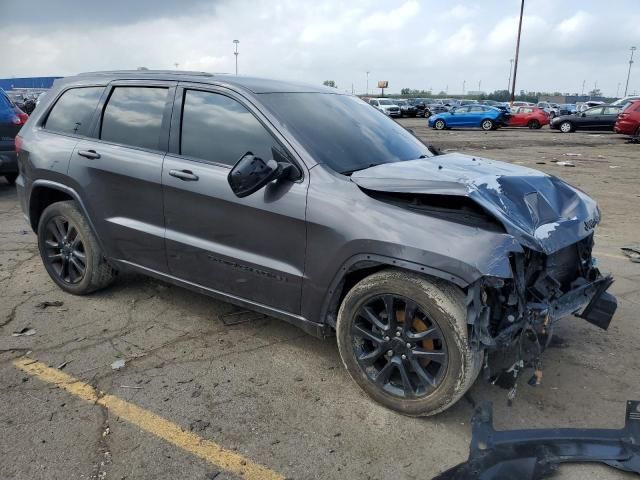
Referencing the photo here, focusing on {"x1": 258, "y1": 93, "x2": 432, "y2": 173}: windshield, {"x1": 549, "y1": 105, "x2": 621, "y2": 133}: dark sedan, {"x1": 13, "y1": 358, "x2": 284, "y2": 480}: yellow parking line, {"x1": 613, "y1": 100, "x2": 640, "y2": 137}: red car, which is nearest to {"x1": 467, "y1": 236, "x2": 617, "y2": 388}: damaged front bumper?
{"x1": 258, "y1": 93, "x2": 432, "y2": 173}: windshield

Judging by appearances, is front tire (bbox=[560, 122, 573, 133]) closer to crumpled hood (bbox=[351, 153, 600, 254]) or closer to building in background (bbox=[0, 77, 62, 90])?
crumpled hood (bbox=[351, 153, 600, 254])

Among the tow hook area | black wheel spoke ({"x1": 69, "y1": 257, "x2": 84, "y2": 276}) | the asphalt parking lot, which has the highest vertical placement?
black wheel spoke ({"x1": 69, "y1": 257, "x2": 84, "y2": 276})

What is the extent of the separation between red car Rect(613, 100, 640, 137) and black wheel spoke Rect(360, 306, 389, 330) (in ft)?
70.8

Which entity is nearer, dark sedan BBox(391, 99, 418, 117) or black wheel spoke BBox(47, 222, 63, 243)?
black wheel spoke BBox(47, 222, 63, 243)

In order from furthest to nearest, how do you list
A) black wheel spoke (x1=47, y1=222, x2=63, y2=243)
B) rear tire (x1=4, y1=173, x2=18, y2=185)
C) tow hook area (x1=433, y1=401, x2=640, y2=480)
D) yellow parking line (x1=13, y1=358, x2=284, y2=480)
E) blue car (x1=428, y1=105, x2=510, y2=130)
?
1. blue car (x1=428, y1=105, x2=510, y2=130)
2. rear tire (x1=4, y1=173, x2=18, y2=185)
3. black wheel spoke (x1=47, y1=222, x2=63, y2=243)
4. yellow parking line (x1=13, y1=358, x2=284, y2=480)
5. tow hook area (x1=433, y1=401, x2=640, y2=480)

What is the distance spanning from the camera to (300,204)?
3174mm

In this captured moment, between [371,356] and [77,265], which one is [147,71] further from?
[371,356]

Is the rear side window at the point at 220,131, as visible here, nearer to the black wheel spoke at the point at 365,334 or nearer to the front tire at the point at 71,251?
the black wheel spoke at the point at 365,334

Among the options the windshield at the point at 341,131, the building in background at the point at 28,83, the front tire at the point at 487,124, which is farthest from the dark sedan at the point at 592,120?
the building in background at the point at 28,83

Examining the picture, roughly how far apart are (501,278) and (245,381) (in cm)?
168

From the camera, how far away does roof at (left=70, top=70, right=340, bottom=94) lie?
3664 millimetres

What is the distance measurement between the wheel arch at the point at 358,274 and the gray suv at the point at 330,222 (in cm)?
1

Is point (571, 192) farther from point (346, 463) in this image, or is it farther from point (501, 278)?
point (346, 463)

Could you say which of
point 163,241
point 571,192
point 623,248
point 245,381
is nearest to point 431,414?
point 245,381
